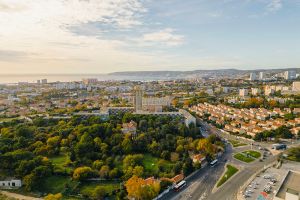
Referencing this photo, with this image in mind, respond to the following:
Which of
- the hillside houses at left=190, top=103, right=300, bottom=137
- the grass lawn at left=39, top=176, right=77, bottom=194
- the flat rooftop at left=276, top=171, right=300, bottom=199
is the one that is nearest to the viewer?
the flat rooftop at left=276, top=171, right=300, bottom=199

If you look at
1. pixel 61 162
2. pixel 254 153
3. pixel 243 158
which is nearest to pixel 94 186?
pixel 61 162

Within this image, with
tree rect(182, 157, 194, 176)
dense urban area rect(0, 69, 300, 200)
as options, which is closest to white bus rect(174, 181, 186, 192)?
dense urban area rect(0, 69, 300, 200)

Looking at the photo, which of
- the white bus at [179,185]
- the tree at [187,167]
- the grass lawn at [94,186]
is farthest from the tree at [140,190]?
the tree at [187,167]

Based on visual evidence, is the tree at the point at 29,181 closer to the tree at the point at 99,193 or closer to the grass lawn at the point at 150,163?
the tree at the point at 99,193

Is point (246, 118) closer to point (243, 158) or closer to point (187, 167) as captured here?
point (243, 158)

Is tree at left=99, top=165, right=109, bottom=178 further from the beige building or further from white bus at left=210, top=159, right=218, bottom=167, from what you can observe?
the beige building

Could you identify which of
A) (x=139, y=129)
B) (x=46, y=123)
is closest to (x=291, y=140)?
(x=139, y=129)

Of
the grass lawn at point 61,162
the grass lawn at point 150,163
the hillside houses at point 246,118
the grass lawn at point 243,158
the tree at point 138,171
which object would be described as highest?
the hillside houses at point 246,118

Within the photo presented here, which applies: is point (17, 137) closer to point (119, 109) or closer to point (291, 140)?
point (119, 109)
